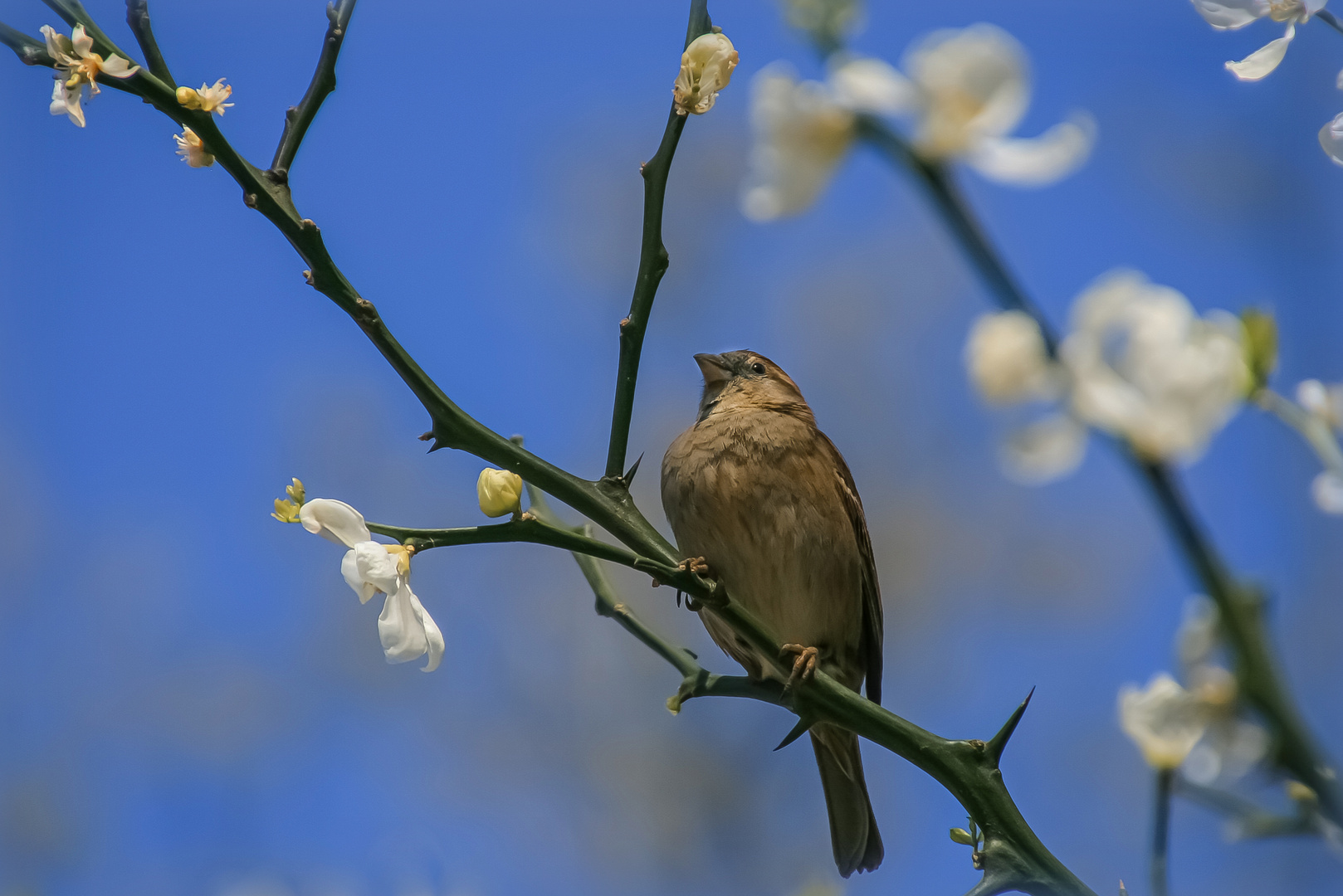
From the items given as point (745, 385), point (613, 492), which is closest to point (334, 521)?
point (613, 492)

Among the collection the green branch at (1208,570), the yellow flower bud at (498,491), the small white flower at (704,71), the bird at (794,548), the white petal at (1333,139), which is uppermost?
the bird at (794,548)

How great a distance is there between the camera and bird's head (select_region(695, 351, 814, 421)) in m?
4.97

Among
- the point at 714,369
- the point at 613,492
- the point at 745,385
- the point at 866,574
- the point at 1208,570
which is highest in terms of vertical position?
the point at 714,369

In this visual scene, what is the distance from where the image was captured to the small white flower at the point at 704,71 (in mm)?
1717

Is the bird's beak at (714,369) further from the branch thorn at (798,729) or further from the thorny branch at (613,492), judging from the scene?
the thorny branch at (613,492)

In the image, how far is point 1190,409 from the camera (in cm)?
64

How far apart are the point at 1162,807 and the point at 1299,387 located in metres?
0.46

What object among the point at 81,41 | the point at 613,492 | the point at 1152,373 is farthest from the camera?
the point at 613,492

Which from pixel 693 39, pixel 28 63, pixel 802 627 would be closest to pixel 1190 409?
pixel 693 39

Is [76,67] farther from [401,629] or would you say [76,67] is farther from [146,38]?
[401,629]

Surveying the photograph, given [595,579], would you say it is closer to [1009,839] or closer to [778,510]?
[1009,839]

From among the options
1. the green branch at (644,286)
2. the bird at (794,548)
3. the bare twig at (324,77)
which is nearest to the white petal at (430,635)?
the green branch at (644,286)

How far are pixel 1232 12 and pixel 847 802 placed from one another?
11.5 feet

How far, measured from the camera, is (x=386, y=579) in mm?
1613
